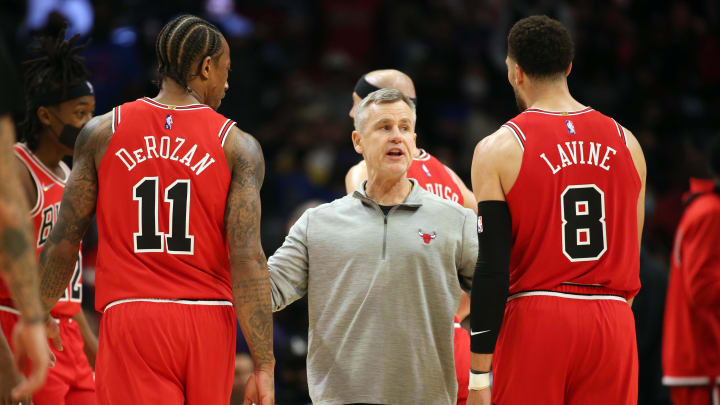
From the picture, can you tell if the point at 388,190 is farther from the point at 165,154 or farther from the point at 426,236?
the point at 165,154

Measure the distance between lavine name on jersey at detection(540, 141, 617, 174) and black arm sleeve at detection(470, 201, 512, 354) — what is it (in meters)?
0.34

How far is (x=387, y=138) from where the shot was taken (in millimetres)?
4617

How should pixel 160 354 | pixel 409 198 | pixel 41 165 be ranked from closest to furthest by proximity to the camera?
pixel 160 354 < pixel 409 198 < pixel 41 165

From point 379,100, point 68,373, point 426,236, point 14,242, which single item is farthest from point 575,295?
point 68,373

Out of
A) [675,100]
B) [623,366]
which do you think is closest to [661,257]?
[675,100]

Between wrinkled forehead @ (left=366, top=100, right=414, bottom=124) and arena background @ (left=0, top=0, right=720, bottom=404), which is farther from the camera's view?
arena background @ (left=0, top=0, right=720, bottom=404)

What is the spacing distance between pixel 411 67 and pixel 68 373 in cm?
844

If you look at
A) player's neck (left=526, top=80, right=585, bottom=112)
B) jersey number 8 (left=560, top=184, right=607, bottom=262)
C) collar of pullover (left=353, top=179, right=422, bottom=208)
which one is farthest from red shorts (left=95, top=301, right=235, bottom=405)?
player's neck (left=526, top=80, right=585, bottom=112)

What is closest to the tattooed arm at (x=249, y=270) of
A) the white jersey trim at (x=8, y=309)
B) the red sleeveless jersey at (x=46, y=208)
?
the red sleeveless jersey at (x=46, y=208)

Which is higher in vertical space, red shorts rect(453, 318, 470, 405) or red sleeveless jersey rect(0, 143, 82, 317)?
red sleeveless jersey rect(0, 143, 82, 317)

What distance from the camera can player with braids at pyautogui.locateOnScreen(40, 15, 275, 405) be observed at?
4.20 metres

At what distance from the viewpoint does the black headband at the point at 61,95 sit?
552 centimetres

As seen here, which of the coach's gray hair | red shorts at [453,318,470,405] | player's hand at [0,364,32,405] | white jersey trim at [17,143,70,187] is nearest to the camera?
player's hand at [0,364,32,405]

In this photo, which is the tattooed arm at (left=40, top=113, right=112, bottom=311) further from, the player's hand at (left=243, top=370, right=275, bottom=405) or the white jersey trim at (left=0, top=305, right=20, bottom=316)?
the player's hand at (left=243, top=370, right=275, bottom=405)
